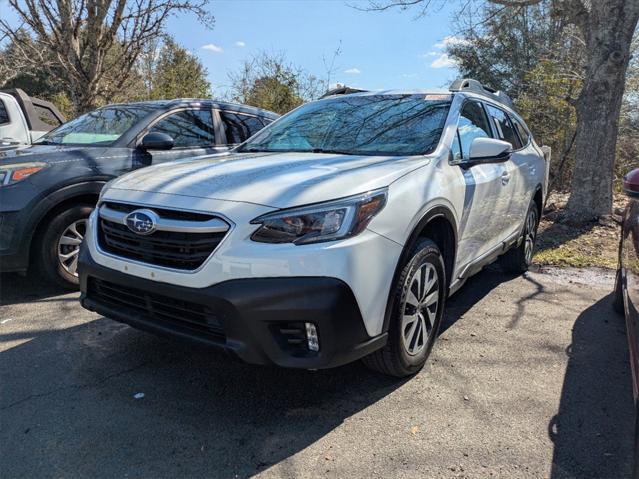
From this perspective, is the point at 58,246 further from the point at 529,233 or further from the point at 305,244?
the point at 529,233

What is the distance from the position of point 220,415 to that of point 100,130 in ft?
11.6

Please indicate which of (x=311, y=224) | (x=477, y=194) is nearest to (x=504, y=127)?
(x=477, y=194)

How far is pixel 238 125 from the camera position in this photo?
5.73 metres

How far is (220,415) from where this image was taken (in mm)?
2561

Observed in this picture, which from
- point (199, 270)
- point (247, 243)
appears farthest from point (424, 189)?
point (199, 270)

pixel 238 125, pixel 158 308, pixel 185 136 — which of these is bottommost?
pixel 158 308

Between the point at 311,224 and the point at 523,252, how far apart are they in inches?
142

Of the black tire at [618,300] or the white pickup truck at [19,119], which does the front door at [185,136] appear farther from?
the black tire at [618,300]

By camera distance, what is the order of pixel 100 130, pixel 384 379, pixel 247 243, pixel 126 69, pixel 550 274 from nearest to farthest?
pixel 247 243
pixel 384 379
pixel 100 130
pixel 550 274
pixel 126 69

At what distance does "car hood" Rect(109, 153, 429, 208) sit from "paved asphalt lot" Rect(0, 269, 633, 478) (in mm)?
1109

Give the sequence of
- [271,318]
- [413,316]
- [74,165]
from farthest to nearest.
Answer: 1. [74,165]
2. [413,316]
3. [271,318]

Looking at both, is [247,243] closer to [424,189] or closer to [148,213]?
[148,213]

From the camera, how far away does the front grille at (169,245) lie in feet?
7.72

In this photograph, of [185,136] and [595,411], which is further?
[185,136]
